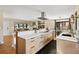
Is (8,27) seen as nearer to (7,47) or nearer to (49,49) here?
(7,47)

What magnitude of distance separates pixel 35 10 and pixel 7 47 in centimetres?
75

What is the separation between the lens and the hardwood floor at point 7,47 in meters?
1.81

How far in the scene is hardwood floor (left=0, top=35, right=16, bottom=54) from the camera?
71.4 inches

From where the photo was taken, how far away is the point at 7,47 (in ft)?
6.03

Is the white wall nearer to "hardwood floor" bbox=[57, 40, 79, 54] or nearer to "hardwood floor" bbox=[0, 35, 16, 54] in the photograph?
"hardwood floor" bbox=[0, 35, 16, 54]

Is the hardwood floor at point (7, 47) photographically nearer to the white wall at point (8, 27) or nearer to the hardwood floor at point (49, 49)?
the white wall at point (8, 27)

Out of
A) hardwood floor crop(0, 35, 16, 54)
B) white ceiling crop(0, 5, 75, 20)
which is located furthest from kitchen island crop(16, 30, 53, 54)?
white ceiling crop(0, 5, 75, 20)

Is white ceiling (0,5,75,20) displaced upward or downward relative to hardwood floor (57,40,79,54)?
upward

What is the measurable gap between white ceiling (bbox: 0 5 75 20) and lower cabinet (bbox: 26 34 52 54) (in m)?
0.35

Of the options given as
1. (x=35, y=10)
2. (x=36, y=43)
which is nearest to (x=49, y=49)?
(x=36, y=43)

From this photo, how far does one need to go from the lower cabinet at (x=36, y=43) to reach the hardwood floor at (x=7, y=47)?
262 millimetres

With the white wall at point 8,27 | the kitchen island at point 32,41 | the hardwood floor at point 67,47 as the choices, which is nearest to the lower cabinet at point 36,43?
the kitchen island at point 32,41
